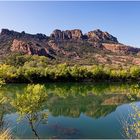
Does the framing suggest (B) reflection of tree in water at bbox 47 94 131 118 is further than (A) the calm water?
Yes

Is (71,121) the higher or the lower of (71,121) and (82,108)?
the lower

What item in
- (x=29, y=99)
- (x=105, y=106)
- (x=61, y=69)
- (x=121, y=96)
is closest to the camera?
(x=29, y=99)

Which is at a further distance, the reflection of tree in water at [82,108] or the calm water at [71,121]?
the reflection of tree in water at [82,108]

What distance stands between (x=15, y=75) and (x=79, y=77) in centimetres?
2553

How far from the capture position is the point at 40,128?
35531 millimetres

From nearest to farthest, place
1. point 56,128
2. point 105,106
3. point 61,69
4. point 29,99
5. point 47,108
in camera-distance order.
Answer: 1. point 29,99
2. point 56,128
3. point 47,108
4. point 105,106
5. point 61,69

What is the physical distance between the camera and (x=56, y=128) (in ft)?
119

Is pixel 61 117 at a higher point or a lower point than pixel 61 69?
lower

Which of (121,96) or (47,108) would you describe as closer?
(47,108)

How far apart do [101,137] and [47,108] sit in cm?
2395

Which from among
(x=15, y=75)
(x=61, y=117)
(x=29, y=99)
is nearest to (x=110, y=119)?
(x=61, y=117)

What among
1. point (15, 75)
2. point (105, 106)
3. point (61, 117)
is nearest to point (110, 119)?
point (61, 117)

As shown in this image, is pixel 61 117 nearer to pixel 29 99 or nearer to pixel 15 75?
pixel 29 99

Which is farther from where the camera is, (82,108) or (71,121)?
(82,108)
